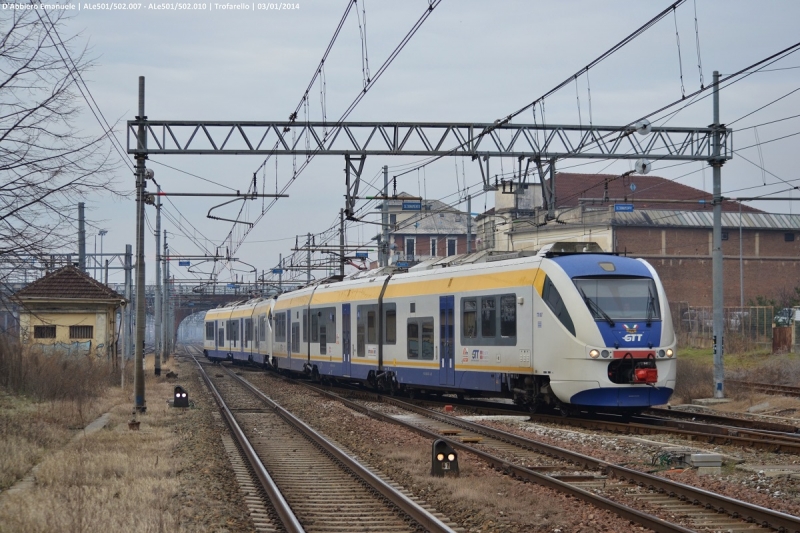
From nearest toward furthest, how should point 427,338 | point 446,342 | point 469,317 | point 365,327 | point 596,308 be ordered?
point 596,308, point 469,317, point 446,342, point 427,338, point 365,327

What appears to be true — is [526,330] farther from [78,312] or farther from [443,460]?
[78,312]

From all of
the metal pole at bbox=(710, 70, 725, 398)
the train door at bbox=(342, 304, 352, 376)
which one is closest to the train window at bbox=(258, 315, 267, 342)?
the train door at bbox=(342, 304, 352, 376)

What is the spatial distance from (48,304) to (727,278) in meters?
45.9

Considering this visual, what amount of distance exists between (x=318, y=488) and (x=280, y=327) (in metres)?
28.3

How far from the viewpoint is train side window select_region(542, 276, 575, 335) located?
57.3ft

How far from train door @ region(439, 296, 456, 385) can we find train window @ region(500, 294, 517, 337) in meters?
2.35

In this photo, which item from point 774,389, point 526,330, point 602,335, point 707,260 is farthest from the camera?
point 707,260

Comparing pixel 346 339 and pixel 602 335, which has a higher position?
pixel 602 335

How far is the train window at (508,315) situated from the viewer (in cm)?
1914

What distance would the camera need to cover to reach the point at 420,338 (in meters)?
23.6

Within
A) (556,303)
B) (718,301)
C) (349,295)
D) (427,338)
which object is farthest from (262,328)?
(556,303)

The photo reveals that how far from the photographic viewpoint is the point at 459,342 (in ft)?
70.3

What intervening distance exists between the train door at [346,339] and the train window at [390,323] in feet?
10.4

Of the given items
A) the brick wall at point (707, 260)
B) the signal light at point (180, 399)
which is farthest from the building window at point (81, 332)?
the brick wall at point (707, 260)
